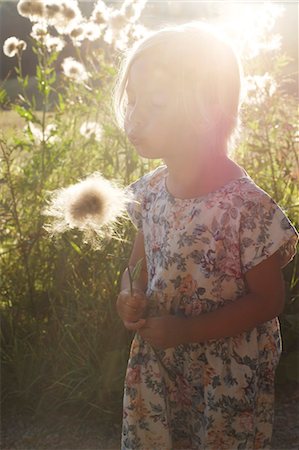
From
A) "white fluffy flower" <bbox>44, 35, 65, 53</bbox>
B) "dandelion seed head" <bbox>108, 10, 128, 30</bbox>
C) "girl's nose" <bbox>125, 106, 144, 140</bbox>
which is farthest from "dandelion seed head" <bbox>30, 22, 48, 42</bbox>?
"girl's nose" <bbox>125, 106, 144, 140</bbox>

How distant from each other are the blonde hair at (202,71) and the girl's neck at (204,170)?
0.07m

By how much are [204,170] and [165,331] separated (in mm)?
427

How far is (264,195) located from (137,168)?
→ 186cm

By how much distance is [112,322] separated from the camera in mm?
3102

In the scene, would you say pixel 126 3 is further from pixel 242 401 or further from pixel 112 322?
pixel 242 401

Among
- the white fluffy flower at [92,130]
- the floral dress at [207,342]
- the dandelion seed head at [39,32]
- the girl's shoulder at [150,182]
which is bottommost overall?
the floral dress at [207,342]

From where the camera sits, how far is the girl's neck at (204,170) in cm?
189

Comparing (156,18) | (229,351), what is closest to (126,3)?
(156,18)

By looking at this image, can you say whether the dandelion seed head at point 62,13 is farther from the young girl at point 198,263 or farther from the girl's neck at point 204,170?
the girl's neck at point 204,170

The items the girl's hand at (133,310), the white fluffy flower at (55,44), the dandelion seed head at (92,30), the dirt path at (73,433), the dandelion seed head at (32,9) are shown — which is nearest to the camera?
the girl's hand at (133,310)

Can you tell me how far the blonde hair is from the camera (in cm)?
179

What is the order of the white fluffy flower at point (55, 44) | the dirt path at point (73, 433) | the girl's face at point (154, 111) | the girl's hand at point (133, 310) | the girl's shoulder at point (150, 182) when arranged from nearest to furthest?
the girl's face at point (154, 111) → the girl's hand at point (133, 310) → the girl's shoulder at point (150, 182) → the dirt path at point (73, 433) → the white fluffy flower at point (55, 44)

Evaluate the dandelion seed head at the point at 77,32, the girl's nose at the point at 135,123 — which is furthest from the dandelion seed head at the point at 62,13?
the girl's nose at the point at 135,123

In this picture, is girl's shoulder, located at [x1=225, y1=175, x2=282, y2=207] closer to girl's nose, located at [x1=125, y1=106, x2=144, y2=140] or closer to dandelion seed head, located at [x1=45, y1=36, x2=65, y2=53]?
girl's nose, located at [x1=125, y1=106, x2=144, y2=140]
